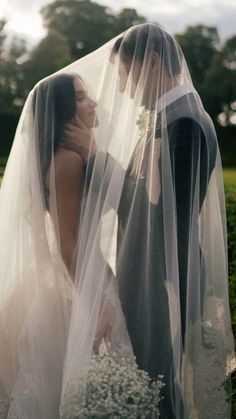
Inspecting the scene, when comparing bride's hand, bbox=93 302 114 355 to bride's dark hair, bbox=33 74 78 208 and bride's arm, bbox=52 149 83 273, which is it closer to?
bride's arm, bbox=52 149 83 273

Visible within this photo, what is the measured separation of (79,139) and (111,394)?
3.88ft

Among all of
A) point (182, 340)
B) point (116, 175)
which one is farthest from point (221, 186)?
point (182, 340)

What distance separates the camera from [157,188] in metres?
2.88

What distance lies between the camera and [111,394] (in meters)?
2.61

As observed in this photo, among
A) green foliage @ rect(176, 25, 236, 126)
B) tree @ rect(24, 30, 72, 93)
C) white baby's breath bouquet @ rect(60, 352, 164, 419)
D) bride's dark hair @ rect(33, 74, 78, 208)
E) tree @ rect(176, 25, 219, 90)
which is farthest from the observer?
tree @ rect(176, 25, 219, 90)

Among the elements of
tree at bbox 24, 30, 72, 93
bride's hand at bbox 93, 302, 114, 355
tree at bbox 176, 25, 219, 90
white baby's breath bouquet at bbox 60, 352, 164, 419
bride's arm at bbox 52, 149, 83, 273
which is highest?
tree at bbox 176, 25, 219, 90

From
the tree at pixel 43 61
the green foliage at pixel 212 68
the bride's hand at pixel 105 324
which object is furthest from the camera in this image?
the green foliage at pixel 212 68

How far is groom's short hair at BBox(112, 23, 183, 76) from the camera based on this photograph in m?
2.90

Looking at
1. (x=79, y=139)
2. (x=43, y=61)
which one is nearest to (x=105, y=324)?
(x=79, y=139)

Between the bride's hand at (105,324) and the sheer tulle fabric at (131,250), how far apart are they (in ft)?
0.05

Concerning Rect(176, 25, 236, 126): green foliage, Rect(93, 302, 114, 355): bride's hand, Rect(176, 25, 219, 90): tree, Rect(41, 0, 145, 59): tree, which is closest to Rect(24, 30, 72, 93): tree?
Rect(41, 0, 145, 59): tree

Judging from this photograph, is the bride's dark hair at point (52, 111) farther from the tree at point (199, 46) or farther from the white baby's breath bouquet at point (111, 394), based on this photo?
the tree at point (199, 46)

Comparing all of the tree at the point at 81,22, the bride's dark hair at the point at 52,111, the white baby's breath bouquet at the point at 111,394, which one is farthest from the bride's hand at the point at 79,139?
the tree at the point at 81,22

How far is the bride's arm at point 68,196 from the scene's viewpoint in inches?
114
